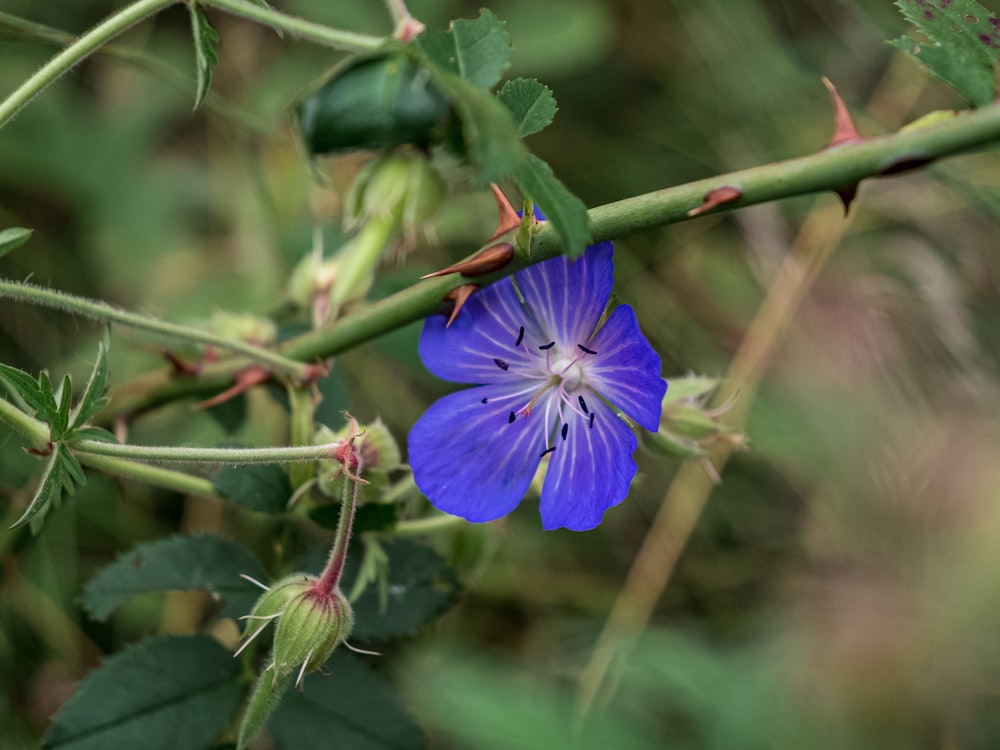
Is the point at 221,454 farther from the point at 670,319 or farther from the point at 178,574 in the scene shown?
the point at 670,319

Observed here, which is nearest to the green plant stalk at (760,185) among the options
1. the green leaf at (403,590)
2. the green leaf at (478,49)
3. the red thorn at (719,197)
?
the red thorn at (719,197)

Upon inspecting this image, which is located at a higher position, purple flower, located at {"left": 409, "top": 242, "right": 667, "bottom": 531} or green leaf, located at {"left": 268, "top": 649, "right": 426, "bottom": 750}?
purple flower, located at {"left": 409, "top": 242, "right": 667, "bottom": 531}

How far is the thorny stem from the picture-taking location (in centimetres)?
306

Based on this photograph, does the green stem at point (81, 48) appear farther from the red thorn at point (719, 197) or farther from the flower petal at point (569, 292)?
the red thorn at point (719, 197)

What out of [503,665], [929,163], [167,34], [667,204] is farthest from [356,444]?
[167,34]

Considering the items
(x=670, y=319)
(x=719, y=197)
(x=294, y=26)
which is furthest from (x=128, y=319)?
(x=670, y=319)

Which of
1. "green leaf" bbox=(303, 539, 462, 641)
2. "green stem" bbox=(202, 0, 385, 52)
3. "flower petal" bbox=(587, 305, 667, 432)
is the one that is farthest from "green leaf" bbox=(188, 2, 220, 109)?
"green leaf" bbox=(303, 539, 462, 641)

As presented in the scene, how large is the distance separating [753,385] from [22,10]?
2.63 m

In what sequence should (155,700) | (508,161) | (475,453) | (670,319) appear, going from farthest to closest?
(670,319) → (155,700) → (475,453) → (508,161)

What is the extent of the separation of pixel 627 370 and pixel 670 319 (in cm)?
208

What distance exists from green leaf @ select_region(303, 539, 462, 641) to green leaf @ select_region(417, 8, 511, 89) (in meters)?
0.88

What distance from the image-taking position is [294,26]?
5.03ft

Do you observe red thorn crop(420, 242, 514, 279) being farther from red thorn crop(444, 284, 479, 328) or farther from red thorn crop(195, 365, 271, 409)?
red thorn crop(195, 365, 271, 409)

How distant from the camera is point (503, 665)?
278cm
